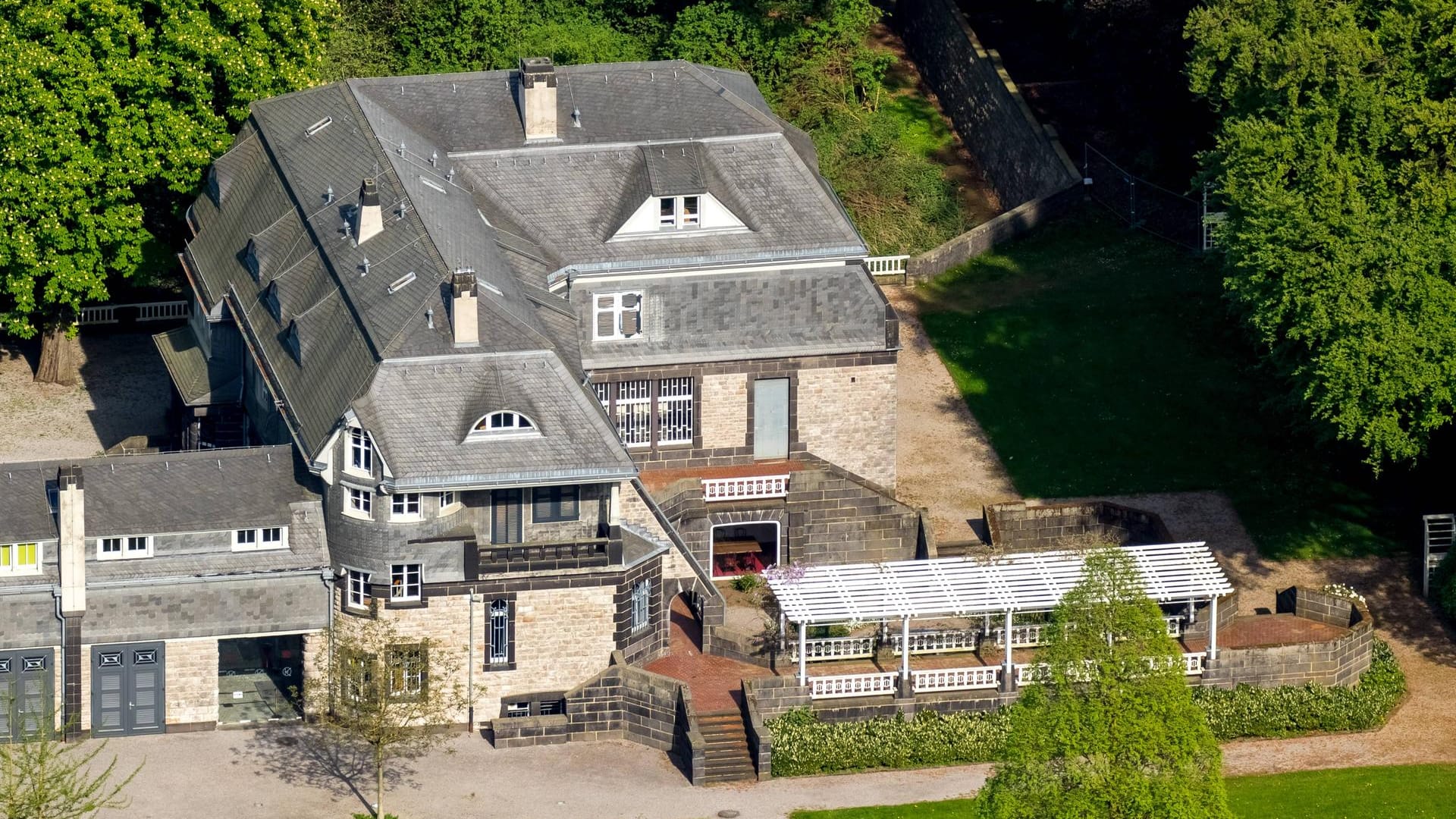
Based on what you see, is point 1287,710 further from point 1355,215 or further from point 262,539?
point 262,539

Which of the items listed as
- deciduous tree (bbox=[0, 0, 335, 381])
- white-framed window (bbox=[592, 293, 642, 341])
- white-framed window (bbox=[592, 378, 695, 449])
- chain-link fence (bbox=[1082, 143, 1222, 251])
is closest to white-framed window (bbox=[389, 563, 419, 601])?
white-framed window (bbox=[592, 378, 695, 449])

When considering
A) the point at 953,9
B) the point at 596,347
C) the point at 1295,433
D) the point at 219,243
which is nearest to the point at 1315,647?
the point at 1295,433

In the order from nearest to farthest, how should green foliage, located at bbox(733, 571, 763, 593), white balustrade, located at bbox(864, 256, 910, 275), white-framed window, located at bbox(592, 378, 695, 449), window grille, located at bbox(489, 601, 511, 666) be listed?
1. window grille, located at bbox(489, 601, 511, 666)
2. green foliage, located at bbox(733, 571, 763, 593)
3. white-framed window, located at bbox(592, 378, 695, 449)
4. white balustrade, located at bbox(864, 256, 910, 275)

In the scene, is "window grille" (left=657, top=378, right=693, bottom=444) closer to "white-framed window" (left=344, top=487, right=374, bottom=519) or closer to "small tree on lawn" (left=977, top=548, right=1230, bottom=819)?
"white-framed window" (left=344, top=487, right=374, bottom=519)

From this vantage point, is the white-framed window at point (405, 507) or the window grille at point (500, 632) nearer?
the white-framed window at point (405, 507)

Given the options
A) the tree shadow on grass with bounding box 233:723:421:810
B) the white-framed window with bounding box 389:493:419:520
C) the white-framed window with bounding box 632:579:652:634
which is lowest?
the tree shadow on grass with bounding box 233:723:421:810

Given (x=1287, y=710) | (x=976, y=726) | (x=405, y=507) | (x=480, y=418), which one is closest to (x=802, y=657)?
(x=976, y=726)

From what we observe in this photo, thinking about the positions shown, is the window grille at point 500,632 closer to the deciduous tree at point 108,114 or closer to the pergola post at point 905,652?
the pergola post at point 905,652

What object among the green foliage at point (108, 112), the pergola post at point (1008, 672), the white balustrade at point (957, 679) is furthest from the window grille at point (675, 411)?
the green foliage at point (108, 112)
